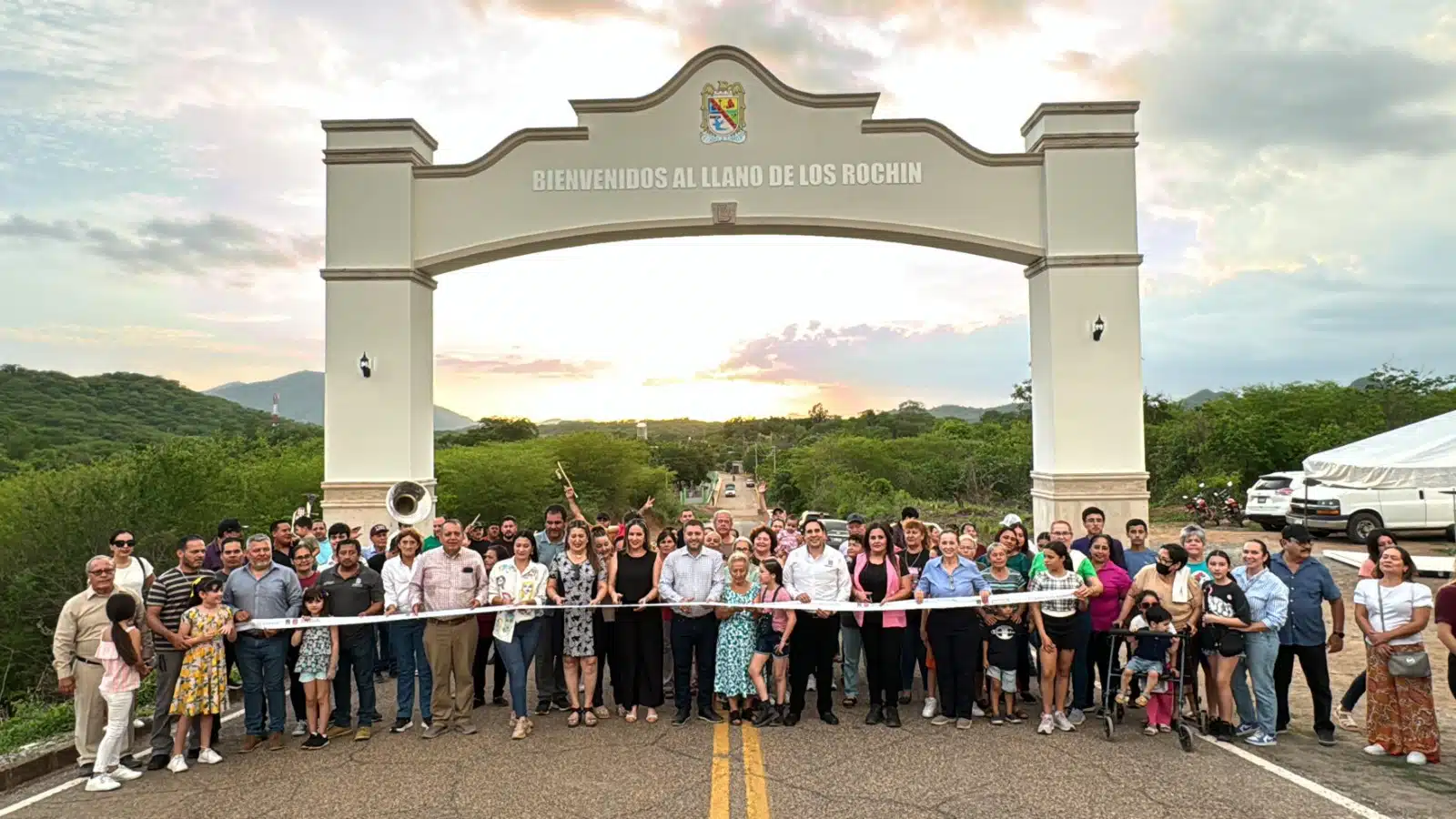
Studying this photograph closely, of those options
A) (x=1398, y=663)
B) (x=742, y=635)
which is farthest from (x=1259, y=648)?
(x=742, y=635)

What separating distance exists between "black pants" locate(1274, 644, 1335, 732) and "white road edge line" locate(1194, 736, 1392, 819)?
47 centimetres

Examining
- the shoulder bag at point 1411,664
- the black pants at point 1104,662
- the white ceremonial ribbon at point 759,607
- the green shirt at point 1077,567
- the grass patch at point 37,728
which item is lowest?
the grass patch at point 37,728

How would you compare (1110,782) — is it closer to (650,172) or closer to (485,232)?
(650,172)

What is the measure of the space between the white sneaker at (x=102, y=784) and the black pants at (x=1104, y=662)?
22.8 ft

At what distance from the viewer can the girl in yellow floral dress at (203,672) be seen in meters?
6.23

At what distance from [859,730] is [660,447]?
60.6 m

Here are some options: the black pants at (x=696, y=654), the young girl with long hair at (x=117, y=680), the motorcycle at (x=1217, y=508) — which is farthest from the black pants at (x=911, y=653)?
the motorcycle at (x=1217, y=508)

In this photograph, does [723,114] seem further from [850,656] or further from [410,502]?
[850,656]

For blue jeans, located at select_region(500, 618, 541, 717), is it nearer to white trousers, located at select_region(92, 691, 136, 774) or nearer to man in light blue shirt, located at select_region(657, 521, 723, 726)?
man in light blue shirt, located at select_region(657, 521, 723, 726)

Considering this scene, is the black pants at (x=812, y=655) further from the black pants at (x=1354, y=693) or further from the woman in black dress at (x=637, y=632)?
the black pants at (x=1354, y=693)

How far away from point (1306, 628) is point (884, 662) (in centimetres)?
313

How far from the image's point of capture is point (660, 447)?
67.0 meters

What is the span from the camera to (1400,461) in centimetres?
1054

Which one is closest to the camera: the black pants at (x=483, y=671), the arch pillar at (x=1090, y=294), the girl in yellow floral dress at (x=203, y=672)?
the girl in yellow floral dress at (x=203, y=672)
